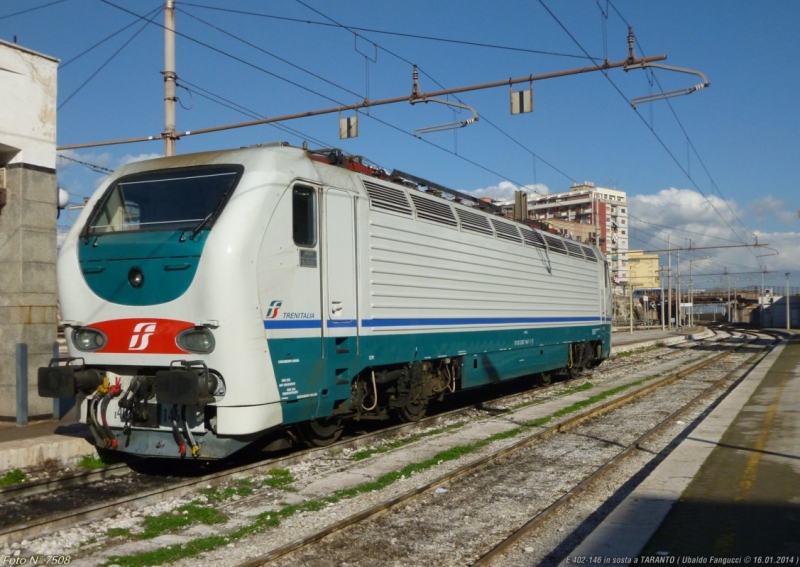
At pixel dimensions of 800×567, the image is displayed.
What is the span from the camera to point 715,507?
7.00 m

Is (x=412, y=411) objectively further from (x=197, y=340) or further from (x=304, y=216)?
(x=197, y=340)

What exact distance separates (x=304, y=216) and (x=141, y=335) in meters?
2.29

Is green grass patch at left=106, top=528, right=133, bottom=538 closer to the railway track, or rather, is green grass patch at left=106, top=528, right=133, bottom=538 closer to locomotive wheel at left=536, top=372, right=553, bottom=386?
the railway track

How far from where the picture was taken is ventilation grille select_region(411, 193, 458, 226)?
38.5 ft

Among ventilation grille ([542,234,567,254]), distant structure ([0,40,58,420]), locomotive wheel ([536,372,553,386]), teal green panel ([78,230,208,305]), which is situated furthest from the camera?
locomotive wheel ([536,372,553,386])

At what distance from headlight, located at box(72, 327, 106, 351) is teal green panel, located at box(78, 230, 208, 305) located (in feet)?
1.45

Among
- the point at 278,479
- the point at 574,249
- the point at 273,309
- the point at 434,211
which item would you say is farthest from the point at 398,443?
the point at 574,249

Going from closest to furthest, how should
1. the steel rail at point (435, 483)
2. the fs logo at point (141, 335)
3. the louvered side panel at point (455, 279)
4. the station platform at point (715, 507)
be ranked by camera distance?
the station platform at point (715, 507), the steel rail at point (435, 483), the fs logo at point (141, 335), the louvered side panel at point (455, 279)

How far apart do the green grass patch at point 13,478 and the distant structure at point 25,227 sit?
3.38 meters

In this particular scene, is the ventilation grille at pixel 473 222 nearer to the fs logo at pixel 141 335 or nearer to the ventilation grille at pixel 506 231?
the ventilation grille at pixel 506 231

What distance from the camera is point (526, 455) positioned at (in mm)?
10258

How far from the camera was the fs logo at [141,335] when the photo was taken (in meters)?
8.22

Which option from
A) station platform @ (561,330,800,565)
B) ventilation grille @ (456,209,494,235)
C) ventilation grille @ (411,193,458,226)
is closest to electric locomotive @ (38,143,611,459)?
ventilation grille @ (411,193,458,226)

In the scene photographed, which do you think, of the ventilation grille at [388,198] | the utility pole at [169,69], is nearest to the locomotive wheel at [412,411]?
the ventilation grille at [388,198]
